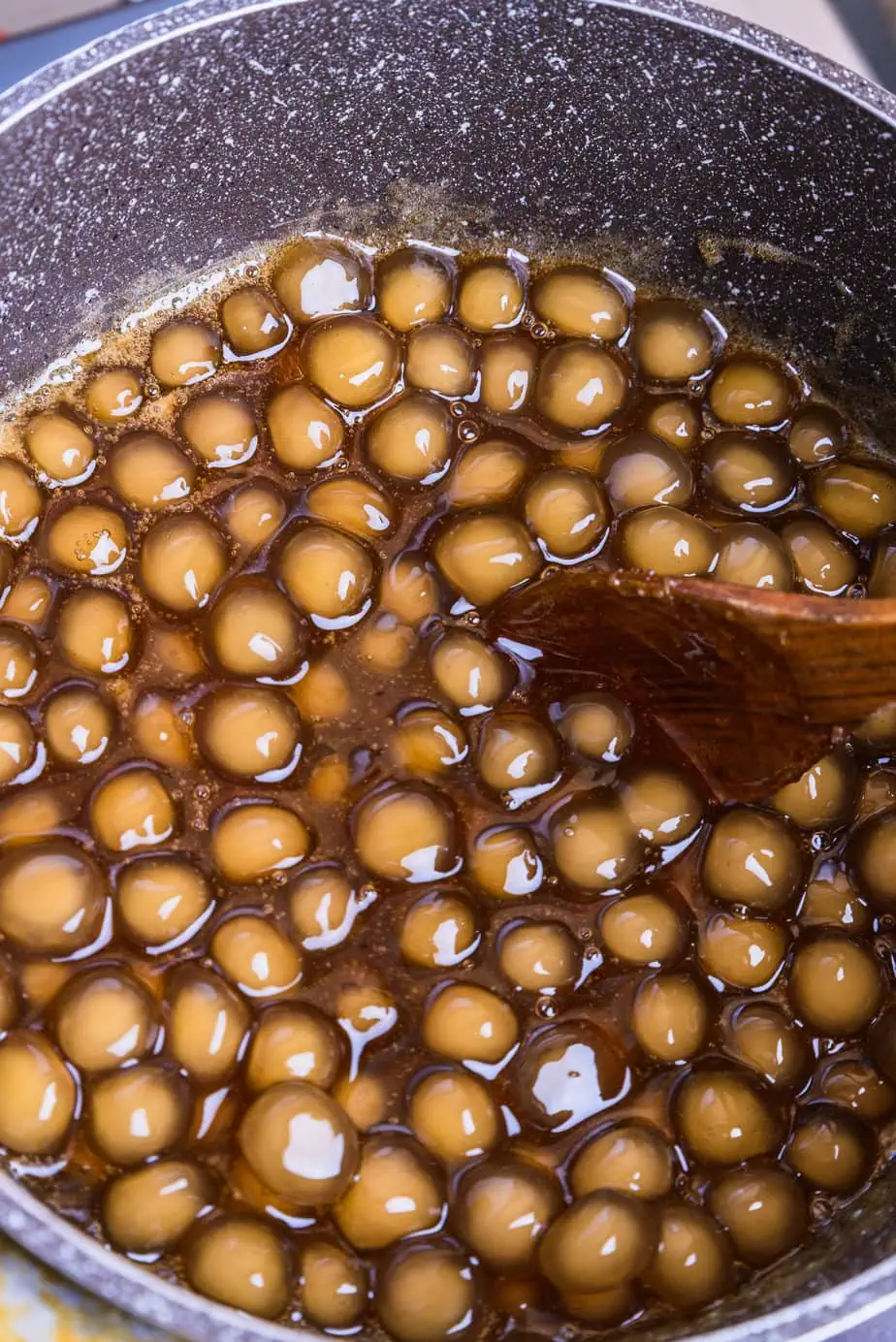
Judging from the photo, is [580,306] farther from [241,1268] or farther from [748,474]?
[241,1268]

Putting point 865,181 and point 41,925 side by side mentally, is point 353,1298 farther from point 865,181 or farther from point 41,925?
point 865,181

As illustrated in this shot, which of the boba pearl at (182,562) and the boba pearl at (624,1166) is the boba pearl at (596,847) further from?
the boba pearl at (182,562)

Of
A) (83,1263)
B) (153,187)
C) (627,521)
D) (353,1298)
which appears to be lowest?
(353,1298)

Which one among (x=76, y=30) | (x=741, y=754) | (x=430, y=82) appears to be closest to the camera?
(x=741, y=754)

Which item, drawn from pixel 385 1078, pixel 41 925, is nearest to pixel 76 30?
pixel 41 925

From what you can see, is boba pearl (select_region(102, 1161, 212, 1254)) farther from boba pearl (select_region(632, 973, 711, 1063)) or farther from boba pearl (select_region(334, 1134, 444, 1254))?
boba pearl (select_region(632, 973, 711, 1063))

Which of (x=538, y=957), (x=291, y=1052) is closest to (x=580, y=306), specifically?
(x=538, y=957)

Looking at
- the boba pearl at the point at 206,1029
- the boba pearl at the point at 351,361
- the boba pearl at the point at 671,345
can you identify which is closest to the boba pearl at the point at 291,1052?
the boba pearl at the point at 206,1029
